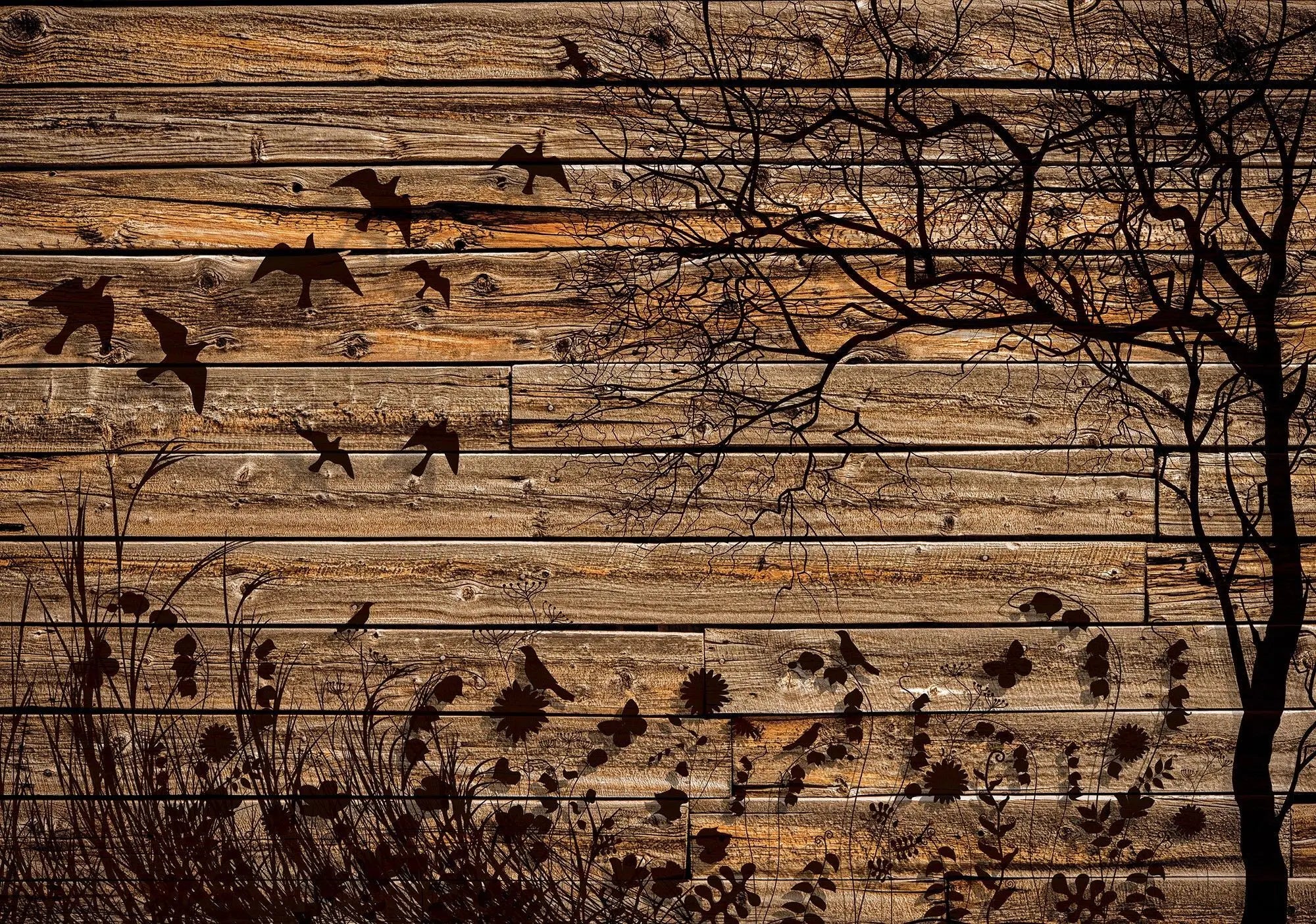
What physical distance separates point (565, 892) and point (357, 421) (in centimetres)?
104

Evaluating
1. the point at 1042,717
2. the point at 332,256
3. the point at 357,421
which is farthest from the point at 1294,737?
the point at 332,256

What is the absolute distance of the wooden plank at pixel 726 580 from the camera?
2064 mm

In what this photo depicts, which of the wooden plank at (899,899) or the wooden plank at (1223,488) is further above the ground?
the wooden plank at (1223,488)

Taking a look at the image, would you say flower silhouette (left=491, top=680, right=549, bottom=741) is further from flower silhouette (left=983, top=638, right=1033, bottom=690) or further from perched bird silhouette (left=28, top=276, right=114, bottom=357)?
perched bird silhouette (left=28, top=276, right=114, bottom=357)

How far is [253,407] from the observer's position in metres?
2.08

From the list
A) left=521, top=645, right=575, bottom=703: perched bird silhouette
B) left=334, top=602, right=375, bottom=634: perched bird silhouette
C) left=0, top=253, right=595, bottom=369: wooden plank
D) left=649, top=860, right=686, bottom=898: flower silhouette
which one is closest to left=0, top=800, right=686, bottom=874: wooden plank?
left=649, top=860, right=686, bottom=898: flower silhouette

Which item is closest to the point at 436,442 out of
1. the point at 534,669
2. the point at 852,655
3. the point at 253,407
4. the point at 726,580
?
the point at 253,407

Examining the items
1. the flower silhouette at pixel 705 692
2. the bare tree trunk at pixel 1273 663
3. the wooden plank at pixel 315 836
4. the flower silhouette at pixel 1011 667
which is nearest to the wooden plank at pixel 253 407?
the flower silhouette at pixel 705 692

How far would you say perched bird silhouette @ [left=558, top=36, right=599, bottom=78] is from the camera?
205 centimetres

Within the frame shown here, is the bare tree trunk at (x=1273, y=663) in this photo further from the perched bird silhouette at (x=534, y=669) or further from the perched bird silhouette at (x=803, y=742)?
the perched bird silhouette at (x=534, y=669)

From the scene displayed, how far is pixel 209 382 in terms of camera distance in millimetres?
2082

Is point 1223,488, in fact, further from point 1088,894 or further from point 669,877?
point 669,877

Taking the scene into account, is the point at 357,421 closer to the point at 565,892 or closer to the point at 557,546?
the point at 557,546

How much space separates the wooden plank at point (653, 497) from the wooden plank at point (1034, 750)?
38cm
